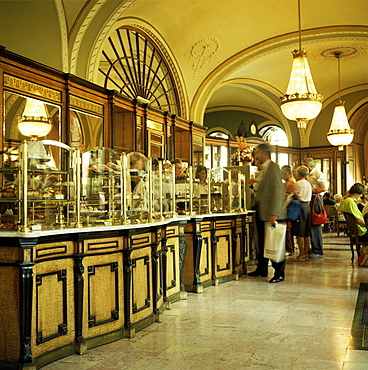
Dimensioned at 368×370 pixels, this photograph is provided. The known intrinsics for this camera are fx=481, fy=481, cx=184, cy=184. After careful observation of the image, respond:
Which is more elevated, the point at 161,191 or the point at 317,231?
the point at 161,191

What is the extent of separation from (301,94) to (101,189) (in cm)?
488

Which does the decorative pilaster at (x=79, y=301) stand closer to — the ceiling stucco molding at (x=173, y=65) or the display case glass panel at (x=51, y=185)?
the display case glass panel at (x=51, y=185)

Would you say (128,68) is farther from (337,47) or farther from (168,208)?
(337,47)

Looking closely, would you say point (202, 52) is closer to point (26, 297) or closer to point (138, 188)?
point (138, 188)

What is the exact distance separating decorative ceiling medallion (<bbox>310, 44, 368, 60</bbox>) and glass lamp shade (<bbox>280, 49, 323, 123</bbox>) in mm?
4967

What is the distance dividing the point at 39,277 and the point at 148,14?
7.15 meters

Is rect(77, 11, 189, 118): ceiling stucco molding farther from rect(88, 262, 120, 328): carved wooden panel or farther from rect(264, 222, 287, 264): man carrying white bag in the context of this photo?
rect(88, 262, 120, 328): carved wooden panel

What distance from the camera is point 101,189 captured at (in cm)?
430

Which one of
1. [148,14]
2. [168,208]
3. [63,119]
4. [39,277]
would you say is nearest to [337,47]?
[148,14]

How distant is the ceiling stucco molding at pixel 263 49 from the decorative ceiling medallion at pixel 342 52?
1.43 metres

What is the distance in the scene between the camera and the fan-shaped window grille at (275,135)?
62.1ft

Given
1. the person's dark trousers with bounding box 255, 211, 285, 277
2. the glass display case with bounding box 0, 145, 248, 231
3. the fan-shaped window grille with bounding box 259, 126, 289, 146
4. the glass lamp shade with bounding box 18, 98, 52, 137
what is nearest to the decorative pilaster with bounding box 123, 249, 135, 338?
the glass display case with bounding box 0, 145, 248, 231

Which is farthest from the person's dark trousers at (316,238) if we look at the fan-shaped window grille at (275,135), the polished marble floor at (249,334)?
the fan-shaped window grille at (275,135)

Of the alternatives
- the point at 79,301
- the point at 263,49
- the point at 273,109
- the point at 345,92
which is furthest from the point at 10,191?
the point at 345,92
